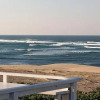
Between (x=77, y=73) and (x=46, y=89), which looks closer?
(x=46, y=89)

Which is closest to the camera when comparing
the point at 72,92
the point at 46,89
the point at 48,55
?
the point at 46,89

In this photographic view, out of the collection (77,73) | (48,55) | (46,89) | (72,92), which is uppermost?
(46,89)

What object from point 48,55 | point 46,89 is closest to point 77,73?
point 46,89

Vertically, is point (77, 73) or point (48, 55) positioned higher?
point (77, 73)

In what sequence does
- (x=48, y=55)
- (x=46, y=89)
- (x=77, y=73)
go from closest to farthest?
(x=46, y=89)
(x=77, y=73)
(x=48, y=55)

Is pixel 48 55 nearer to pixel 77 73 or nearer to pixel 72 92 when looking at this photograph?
pixel 77 73

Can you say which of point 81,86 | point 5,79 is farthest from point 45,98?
point 81,86

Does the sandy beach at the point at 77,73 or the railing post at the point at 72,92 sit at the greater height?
the railing post at the point at 72,92

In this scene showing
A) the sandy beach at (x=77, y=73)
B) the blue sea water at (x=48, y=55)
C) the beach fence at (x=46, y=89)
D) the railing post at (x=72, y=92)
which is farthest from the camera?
the blue sea water at (x=48, y=55)

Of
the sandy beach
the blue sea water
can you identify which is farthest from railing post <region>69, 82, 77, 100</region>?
the blue sea water

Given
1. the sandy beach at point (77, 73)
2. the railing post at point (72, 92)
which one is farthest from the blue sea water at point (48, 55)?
the railing post at point (72, 92)

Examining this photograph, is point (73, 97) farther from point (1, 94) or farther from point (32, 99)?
point (32, 99)

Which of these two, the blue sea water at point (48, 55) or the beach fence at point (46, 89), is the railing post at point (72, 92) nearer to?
the beach fence at point (46, 89)

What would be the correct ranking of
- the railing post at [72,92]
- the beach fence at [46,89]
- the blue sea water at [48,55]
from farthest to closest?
1. the blue sea water at [48,55]
2. the railing post at [72,92]
3. the beach fence at [46,89]
